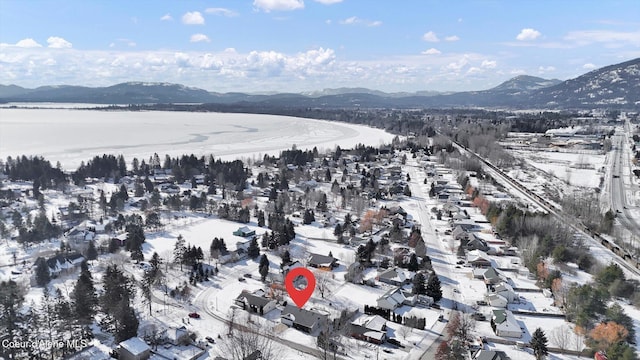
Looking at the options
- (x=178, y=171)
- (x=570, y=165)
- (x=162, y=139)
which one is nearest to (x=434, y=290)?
(x=178, y=171)

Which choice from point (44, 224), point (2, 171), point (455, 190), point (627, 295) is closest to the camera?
point (627, 295)

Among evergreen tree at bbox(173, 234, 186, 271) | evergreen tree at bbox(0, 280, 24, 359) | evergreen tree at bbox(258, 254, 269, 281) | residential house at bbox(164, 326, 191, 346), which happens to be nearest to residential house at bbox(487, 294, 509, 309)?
evergreen tree at bbox(258, 254, 269, 281)

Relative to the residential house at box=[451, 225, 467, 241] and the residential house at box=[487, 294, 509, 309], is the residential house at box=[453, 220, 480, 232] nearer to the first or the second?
the residential house at box=[451, 225, 467, 241]

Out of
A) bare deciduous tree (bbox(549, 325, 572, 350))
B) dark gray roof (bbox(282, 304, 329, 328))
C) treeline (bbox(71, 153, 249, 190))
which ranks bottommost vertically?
bare deciduous tree (bbox(549, 325, 572, 350))

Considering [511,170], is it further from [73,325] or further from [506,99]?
[506,99]

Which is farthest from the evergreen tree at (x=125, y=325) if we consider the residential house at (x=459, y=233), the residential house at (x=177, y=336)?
the residential house at (x=459, y=233)

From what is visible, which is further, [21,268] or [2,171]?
[2,171]

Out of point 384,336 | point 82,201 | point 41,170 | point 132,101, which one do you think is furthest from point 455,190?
point 132,101

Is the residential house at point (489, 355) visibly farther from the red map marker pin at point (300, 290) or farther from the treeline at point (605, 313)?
the red map marker pin at point (300, 290)
